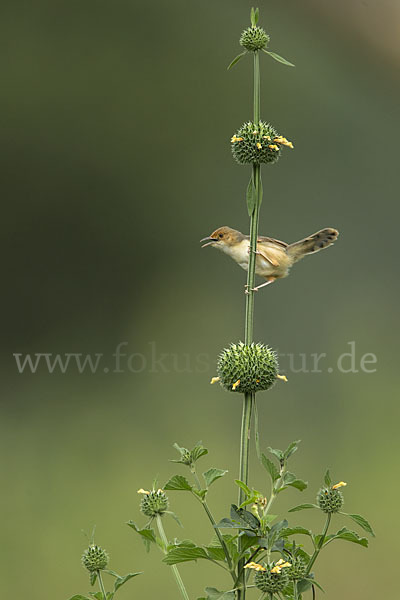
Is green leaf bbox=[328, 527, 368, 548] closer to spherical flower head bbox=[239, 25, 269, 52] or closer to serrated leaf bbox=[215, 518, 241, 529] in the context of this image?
serrated leaf bbox=[215, 518, 241, 529]

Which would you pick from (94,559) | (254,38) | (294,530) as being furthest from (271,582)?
(254,38)

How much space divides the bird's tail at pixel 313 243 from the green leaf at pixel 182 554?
0.84m

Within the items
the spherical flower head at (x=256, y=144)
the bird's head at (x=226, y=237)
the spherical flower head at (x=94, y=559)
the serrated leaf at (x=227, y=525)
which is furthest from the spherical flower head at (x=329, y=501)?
the bird's head at (x=226, y=237)

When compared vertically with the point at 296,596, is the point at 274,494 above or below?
above

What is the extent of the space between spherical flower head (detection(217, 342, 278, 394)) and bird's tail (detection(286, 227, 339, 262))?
24.1 inches

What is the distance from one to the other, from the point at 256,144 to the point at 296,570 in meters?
0.58

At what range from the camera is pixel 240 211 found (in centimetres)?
324

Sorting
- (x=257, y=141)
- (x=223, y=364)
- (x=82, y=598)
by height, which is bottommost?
(x=82, y=598)

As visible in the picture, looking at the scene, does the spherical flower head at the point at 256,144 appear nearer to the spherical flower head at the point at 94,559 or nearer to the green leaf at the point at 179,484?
the green leaf at the point at 179,484

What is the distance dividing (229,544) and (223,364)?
24 cm

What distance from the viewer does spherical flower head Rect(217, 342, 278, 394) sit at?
95cm

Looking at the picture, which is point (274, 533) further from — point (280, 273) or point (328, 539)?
point (280, 273)

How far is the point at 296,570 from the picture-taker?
0.87 meters

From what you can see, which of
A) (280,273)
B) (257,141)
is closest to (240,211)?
(280,273)
